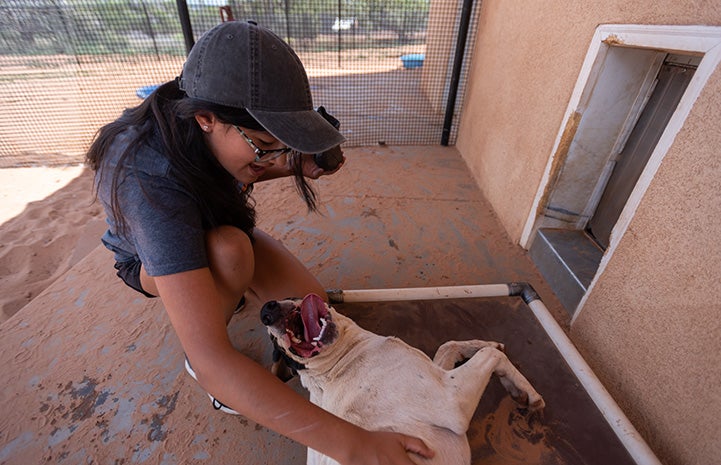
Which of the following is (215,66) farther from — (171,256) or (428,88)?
(428,88)

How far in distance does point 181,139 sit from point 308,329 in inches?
30.2

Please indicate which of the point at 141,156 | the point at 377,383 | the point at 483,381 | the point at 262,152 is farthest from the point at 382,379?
the point at 141,156

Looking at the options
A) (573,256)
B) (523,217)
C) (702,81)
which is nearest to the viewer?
(702,81)

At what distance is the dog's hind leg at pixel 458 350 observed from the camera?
5.62 feet

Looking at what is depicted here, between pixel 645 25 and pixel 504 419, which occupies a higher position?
pixel 645 25

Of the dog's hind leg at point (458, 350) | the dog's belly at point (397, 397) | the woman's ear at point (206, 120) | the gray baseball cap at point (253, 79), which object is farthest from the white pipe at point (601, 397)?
the woman's ear at point (206, 120)

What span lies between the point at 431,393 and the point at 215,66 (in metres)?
1.34

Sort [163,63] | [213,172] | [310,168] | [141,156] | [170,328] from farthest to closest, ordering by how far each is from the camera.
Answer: [163,63], [170,328], [310,168], [213,172], [141,156]

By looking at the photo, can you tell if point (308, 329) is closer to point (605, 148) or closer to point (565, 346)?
point (565, 346)

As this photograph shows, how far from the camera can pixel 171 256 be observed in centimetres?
110

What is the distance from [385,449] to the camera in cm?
111

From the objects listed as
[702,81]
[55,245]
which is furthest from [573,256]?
[55,245]

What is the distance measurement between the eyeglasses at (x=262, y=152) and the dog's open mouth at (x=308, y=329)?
507 millimetres

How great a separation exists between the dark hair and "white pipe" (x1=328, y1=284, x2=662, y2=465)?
38.8 inches
